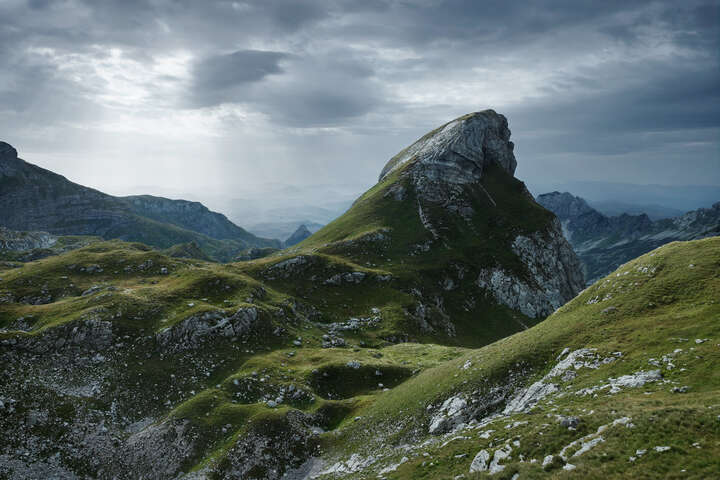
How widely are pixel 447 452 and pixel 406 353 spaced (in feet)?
140

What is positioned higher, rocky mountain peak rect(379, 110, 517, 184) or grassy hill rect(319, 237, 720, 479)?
rocky mountain peak rect(379, 110, 517, 184)

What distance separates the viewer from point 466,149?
6678 inches

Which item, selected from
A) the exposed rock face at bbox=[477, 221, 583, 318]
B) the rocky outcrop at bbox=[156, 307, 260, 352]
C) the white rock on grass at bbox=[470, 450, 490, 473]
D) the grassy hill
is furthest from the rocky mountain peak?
the white rock on grass at bbox=[470, 450, 490, 473]

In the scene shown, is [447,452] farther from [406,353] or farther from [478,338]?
[478,338]

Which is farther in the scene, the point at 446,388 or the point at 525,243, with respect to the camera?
the point at 525,243

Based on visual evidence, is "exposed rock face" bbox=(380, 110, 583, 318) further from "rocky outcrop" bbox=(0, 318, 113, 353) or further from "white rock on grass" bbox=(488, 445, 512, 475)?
"white rock on grass" bbox=(488, 445, 512, 475)

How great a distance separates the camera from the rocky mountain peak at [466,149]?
543 feet

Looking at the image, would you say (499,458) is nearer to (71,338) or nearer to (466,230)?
(71,338)

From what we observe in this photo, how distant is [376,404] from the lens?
148ft

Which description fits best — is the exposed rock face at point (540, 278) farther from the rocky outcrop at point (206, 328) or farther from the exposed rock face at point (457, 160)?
the rocky outcrop at point (206, 328)

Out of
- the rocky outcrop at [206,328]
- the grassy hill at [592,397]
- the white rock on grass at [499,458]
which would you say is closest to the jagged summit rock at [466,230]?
the rocky outcrop at [206,328]

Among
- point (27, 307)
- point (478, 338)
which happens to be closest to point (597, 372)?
point (478, 338)

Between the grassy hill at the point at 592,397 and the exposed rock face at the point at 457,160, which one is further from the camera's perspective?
the exposed rock face at the point at 457,160

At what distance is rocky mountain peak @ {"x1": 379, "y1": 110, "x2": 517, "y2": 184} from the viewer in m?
165
